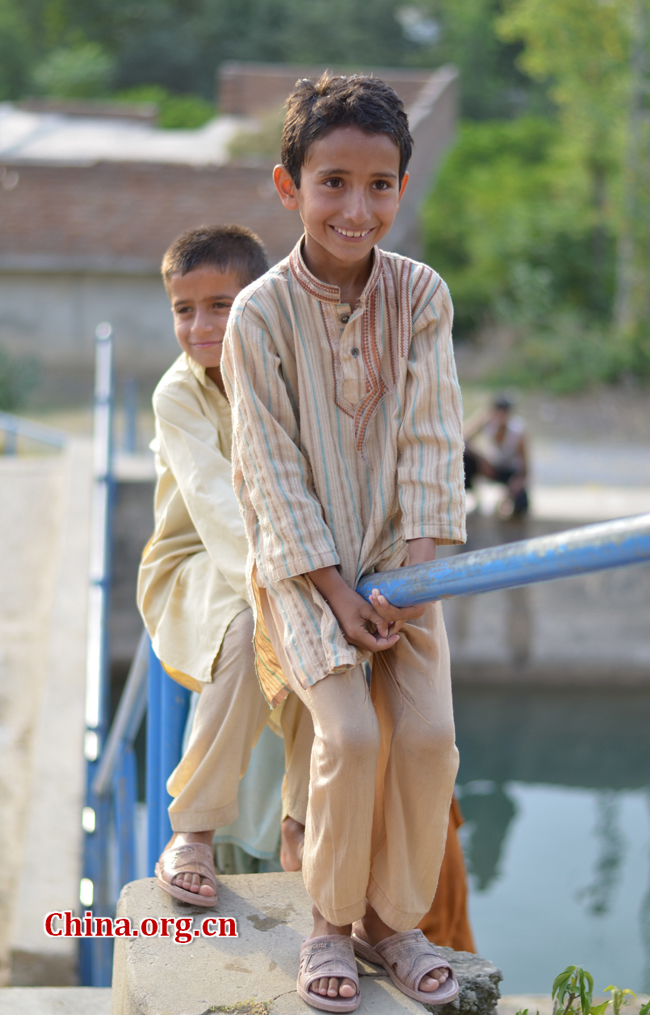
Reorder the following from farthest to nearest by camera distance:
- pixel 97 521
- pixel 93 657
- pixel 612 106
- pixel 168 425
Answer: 1. pixel 612 106
2. pixel 97 521
3. pixel 93 657
4. pixel 168 425

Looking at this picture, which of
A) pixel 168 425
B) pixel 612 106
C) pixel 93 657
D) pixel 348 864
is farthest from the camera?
pixel 612 106

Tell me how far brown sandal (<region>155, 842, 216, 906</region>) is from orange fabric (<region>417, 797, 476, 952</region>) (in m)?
0.67

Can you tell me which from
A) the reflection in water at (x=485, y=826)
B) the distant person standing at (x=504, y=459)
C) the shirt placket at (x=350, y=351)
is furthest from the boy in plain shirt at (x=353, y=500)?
the distant person standing at (x=504, y=459)

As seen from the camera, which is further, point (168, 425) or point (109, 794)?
point (109, 794)

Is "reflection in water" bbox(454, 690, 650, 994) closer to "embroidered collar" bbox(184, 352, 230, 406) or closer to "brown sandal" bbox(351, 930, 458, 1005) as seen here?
→ "brown sandal" bbox(351, 930, 458, 1005)

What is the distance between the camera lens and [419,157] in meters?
15.1

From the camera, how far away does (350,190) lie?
1.58 m

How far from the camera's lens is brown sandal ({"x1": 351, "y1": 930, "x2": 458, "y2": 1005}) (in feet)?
5.28

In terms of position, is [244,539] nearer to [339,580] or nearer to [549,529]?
[339,580]

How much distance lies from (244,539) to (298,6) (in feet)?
103

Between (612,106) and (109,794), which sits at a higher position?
(612,106)

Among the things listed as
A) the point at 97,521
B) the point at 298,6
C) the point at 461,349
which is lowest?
the point at 97,521

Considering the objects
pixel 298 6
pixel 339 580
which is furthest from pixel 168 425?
pixel 298 6

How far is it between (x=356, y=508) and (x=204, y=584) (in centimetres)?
49
